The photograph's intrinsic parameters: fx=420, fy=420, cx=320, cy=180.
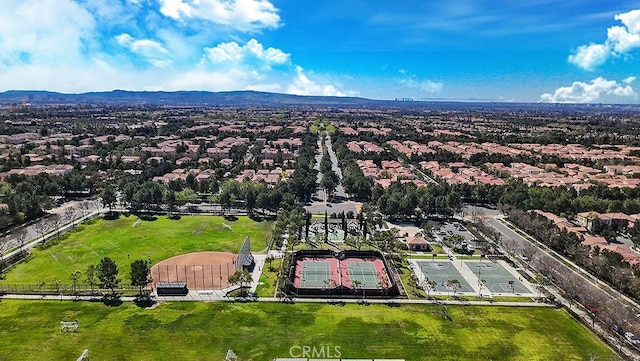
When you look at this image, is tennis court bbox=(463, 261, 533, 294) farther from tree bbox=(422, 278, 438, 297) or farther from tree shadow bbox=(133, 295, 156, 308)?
tree shadow bbox=(133, 295, 156, 308)

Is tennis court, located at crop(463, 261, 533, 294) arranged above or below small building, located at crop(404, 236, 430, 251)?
below

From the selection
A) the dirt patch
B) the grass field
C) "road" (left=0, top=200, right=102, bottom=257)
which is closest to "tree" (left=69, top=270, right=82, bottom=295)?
the grass field

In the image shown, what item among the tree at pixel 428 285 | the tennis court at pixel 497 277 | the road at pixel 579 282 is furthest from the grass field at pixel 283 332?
the tennis court at pixel 497 277

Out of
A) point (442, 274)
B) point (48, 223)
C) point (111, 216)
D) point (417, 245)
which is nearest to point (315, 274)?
point (442, 274)

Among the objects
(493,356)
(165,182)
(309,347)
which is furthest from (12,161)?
(493,356)

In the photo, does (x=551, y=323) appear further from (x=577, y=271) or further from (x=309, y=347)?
Answer: (x=309, y=347)

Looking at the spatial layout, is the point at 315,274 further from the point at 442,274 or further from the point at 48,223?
the point at 48,223

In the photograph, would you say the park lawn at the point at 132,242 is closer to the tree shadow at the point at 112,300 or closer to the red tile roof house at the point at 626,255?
the tree shadow at the point at 112,300
